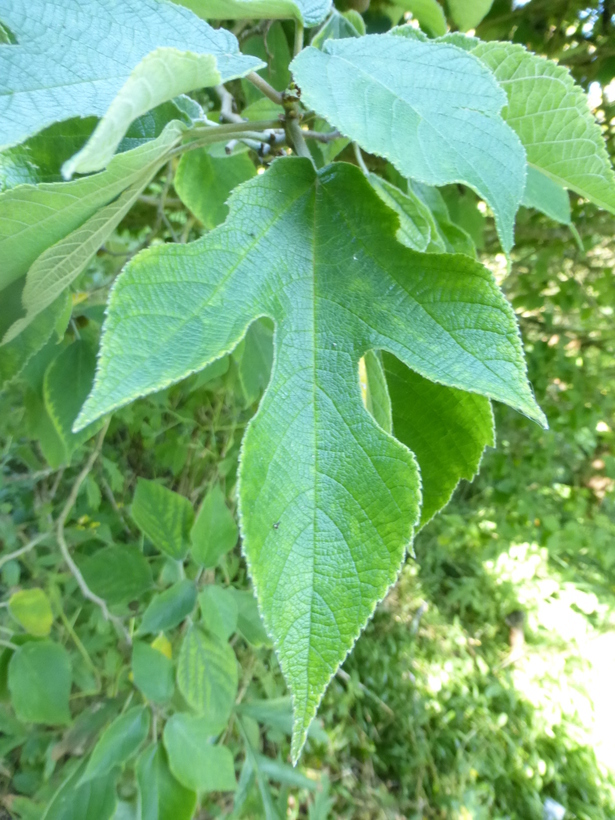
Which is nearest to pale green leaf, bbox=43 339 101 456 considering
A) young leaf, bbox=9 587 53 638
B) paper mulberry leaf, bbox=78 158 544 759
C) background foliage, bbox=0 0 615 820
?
background foliage, bbox=0 0 615 820

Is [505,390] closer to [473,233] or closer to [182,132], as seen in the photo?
[182,132]

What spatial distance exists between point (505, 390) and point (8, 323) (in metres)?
0.26

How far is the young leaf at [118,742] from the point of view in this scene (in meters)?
0.56

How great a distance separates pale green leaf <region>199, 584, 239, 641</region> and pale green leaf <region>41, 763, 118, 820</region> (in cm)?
18

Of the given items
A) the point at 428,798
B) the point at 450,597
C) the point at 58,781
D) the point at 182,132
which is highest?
the point at 182,132

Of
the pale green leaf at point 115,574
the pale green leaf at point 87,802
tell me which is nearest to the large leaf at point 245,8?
the pale green leaf at point 115,574

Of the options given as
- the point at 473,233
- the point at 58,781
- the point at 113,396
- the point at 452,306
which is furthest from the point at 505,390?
the point at 58,781

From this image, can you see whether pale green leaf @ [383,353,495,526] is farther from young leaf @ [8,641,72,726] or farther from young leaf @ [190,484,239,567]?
young leaf @ [8,641,72,726]

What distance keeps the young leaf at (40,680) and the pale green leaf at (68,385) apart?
23 centimetres

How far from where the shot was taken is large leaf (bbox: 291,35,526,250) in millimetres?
245

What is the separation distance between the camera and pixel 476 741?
1.38 meters

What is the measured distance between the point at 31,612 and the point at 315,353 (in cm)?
55

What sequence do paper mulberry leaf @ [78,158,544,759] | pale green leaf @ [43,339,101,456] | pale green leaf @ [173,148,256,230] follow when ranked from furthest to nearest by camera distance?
pale green leaf @ [43,339,101,456], pale green leaf @ [173,148,256,230], paper mulberry leaf @ [78,158,544,759]

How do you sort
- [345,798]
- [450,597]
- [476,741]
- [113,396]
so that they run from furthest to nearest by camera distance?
[450,597], [476,741], [345,798], [113,396]
